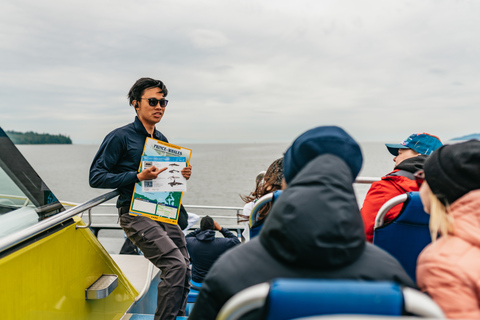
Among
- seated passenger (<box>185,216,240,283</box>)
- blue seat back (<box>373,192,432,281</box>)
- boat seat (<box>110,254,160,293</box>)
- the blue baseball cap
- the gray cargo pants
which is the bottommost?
seated passenger (<box>185,216,240,283</box>)

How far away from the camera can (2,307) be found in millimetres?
1680

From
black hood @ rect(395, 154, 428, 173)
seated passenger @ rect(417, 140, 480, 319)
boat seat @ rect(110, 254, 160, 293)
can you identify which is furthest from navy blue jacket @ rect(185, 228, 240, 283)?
seated passenger @ rect(417, 140, 480, 319)

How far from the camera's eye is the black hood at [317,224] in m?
0.87

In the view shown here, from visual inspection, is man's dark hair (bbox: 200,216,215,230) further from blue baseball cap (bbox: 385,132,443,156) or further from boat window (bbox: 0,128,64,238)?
blue baseball cap (bbox: 385,132,443,156)

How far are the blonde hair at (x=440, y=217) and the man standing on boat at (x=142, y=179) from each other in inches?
72.6

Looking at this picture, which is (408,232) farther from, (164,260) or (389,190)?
(164,260)

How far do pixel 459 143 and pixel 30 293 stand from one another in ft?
6.91

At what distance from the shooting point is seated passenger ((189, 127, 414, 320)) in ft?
2.89

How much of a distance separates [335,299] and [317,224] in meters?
0.17

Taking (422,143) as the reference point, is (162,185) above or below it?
below

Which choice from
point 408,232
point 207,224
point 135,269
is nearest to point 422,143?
point 408,232

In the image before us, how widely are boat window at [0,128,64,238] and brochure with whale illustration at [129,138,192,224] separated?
599 mm

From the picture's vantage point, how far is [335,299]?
0.79 meters

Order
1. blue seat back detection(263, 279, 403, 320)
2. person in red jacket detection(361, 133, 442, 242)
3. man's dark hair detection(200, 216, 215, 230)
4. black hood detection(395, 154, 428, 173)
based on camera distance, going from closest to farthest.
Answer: blue seat back detection(263, 279, 403, 320)
person in red jacket detection(361, 133, 442, 242)
black hood detection(395, 154, 428, 173)
man's dark hair detection(200, 216, 215, 230)
